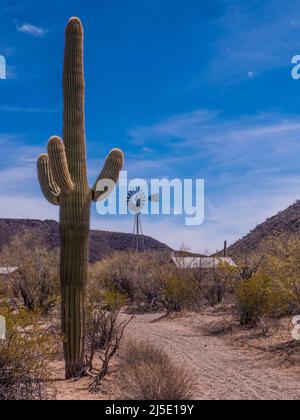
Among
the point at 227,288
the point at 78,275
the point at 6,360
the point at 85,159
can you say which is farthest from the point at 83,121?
the point at 227,288

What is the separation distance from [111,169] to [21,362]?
149 inches

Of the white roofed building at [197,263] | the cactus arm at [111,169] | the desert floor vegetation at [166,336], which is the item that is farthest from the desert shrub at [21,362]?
the white roofed building at [197,263]

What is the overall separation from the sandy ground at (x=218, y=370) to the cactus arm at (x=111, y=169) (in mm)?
3278

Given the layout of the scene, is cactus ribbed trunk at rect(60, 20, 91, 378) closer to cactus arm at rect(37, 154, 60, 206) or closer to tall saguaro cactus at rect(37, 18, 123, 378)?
tall saguaro cactus at rect(37, 18, 123, 378)

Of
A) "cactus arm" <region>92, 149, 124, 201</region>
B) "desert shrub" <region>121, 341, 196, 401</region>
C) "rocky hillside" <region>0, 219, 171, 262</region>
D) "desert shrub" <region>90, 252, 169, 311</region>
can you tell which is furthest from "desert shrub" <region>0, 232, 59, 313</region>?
"rocky hillside" <region>0, 219, 171, 262</region>

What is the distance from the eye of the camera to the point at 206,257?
27438 millimetres

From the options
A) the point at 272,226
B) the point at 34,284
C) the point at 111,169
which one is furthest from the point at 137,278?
the point at 272,226

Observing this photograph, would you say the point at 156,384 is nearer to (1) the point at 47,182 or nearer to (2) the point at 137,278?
(1) the point at 47,182

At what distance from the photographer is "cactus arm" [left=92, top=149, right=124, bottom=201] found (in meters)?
9.90

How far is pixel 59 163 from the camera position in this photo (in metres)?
9.19

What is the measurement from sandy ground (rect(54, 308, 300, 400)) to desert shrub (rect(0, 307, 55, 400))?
0.45m
